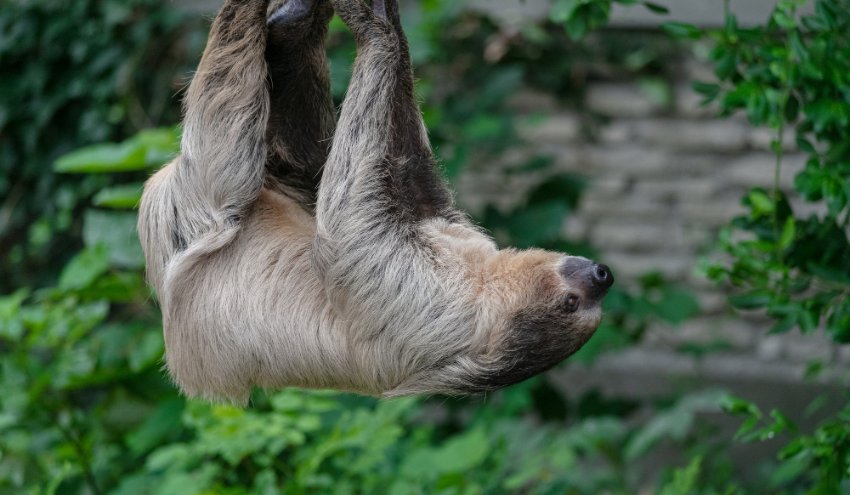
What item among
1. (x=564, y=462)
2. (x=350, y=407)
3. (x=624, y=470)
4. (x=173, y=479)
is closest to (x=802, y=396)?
(x=624, y=470)

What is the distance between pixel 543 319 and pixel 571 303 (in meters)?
0.12

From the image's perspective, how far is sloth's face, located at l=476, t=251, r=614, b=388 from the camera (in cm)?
369

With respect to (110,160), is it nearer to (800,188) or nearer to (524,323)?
(524,323)

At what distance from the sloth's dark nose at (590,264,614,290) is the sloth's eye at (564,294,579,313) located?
0.09 metres

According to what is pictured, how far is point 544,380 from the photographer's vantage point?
7.25 metres

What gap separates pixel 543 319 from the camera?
12.1 ft

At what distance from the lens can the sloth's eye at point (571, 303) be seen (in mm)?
3689

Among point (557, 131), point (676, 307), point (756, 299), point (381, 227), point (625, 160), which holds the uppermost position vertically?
point (381, 227)

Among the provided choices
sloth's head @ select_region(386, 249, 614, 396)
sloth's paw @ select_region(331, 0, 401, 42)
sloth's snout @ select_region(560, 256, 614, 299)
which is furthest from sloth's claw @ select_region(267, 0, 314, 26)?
sloth's snout @ select_region(560, 256, 614, 299)

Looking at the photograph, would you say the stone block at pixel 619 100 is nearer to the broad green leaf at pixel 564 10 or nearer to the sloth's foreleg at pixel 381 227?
the broad green leaf at pixel 564 10

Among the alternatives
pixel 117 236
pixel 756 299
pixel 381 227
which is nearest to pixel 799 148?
pixel 756 299

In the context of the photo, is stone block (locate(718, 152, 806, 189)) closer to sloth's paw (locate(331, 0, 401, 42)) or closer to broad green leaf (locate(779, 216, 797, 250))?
broad green leaf (locate(779, 216, 797, 250))

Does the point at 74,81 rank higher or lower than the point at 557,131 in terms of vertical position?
higher

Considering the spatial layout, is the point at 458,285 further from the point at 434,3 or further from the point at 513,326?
the point at 434,3
